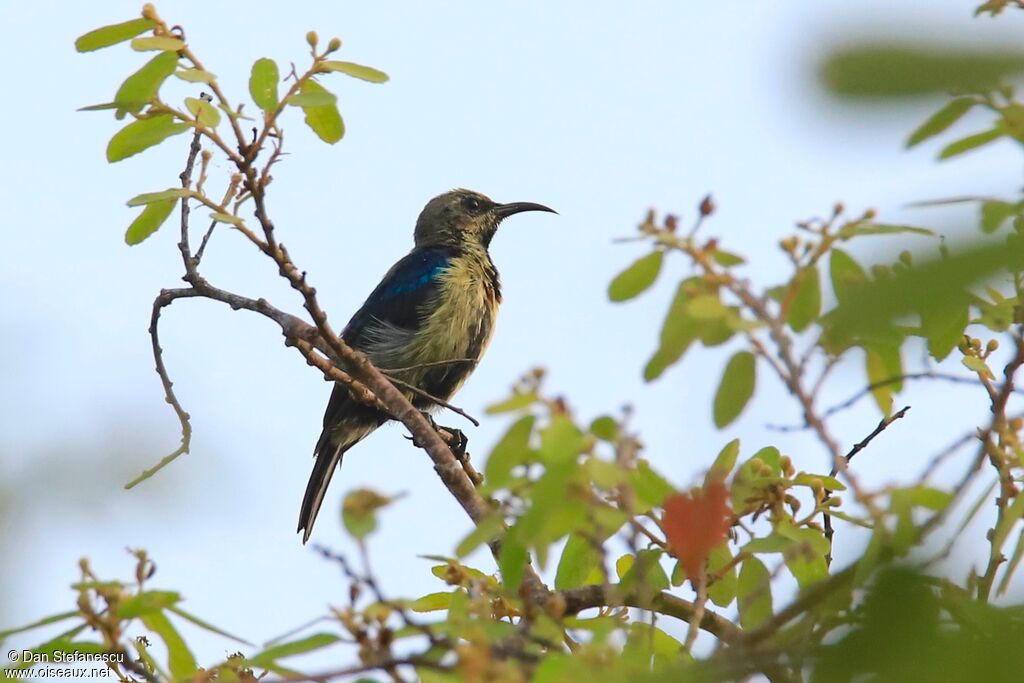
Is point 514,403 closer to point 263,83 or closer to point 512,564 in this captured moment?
point 512,564

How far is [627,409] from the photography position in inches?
61.6

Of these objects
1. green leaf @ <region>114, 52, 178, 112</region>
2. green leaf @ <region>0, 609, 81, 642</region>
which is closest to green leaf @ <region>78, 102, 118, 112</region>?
green leaf @ <region>114, 52, 178, 112</region>

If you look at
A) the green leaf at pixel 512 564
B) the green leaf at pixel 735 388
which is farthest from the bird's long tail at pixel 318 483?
the green leaf at pixel 735 388

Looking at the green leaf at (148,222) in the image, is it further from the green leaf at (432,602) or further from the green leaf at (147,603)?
the green leaf at (147,603)

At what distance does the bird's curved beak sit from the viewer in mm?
8844

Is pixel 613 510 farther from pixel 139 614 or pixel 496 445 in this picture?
pixel 139 614

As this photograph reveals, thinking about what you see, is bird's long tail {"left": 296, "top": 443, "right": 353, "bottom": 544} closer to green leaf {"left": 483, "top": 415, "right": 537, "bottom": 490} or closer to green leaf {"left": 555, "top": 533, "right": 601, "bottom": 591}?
green leaf {"left": 555, "top": 533, "right": 601, "bottom": 591}

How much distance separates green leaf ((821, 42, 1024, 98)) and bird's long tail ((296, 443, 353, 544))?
6.32m

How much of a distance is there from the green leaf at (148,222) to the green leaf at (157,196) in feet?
0.22

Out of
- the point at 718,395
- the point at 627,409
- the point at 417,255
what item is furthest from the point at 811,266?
the point at 417,255

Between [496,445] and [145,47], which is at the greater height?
[145,47]

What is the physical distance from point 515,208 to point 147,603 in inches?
293

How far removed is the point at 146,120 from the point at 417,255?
519 centimetres

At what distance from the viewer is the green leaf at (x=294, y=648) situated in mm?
1465
